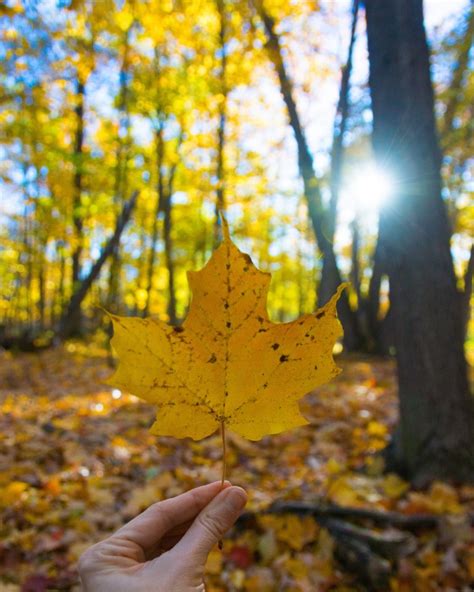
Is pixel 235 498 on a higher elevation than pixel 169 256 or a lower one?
lower

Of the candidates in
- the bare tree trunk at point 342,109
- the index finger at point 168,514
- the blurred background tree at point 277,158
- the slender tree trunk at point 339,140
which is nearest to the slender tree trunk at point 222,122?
the blurred background tree at point 277,158

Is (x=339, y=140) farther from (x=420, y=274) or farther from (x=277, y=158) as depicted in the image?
(x=277, y=158)

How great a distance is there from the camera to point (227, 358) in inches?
31.1

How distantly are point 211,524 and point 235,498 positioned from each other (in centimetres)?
7

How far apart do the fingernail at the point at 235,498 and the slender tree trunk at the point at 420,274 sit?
2402 mm

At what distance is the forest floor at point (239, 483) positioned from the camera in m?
2.18

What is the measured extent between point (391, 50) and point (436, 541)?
3.36 m

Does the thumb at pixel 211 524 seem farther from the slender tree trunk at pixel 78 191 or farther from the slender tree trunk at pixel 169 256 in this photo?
the slender tree trunk at pixel 169 256

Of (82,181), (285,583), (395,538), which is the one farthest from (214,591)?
(82,181)

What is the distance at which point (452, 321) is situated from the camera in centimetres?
291

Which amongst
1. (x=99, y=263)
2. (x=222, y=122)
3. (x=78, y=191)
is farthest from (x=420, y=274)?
(x=78, y=191)

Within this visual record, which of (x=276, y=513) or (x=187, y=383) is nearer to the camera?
(x=187, y=383)

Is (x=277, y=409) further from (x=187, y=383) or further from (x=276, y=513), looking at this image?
(x=276, y=513)

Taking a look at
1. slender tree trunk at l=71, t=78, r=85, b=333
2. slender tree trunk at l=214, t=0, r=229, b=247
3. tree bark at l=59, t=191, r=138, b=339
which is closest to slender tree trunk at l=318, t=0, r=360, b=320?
tree bark at l=59, t=191, r=138, b=339
